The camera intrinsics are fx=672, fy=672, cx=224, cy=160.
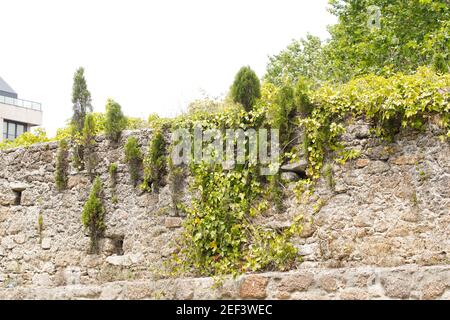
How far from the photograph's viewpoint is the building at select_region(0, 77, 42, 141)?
40219 millimetres

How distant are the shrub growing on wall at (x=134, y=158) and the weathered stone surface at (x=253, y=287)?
2555 millimetres

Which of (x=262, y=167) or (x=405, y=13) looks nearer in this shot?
(x=262, y=167)

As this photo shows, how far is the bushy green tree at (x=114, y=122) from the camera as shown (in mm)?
9492

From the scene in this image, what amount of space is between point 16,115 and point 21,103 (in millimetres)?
952

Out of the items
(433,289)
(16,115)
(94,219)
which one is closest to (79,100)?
(94,219)

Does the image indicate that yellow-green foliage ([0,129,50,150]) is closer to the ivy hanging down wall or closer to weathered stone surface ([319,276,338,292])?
the ivy hanging down wall

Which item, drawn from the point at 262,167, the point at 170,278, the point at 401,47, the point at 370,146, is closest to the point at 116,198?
the point at 170,278

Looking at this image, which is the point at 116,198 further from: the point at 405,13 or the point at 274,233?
the point at 405,13

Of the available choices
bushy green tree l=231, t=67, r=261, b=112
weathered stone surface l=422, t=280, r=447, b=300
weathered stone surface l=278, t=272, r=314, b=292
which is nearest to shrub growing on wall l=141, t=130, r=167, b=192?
bushy green tree l=231, t=67, r=261, b=112

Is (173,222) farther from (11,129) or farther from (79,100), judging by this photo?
(11,129)

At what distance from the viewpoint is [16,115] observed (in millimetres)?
41000

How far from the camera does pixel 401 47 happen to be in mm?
15164

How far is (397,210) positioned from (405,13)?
9180 millimetres
